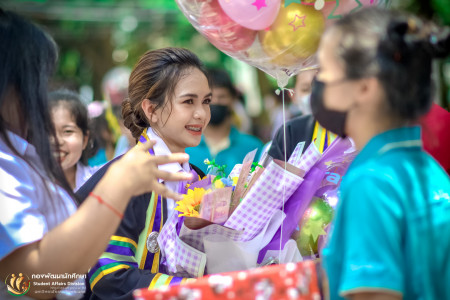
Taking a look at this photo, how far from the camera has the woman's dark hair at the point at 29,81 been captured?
1679 mm

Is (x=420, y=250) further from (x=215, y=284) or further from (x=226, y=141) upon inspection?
(x=226, y=141)

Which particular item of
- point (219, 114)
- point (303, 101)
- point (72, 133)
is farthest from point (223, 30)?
point (219, 114)

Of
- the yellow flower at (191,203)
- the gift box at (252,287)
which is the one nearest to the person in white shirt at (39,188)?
the gift box at (252,287)

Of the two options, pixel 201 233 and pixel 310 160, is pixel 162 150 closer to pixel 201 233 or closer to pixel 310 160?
pixel 201 233

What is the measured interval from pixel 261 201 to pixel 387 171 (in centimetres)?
82

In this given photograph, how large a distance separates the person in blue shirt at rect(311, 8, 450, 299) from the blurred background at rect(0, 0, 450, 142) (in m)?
6.57

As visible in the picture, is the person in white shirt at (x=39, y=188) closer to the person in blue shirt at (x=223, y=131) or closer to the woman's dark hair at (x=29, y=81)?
the woman's dark hair at (x=29, y=81)

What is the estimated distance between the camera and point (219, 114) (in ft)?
18.2

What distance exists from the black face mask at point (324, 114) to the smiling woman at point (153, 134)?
926 millimetres

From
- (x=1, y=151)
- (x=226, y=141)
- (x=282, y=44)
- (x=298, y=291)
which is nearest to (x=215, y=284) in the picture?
(x=298, y=291)

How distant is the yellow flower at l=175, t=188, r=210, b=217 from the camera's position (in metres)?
2.07

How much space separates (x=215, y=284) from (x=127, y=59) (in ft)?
46.1

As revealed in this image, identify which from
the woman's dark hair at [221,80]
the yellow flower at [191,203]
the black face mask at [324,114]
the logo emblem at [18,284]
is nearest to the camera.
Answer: the black face mask at [324,114]

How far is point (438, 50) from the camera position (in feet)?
4.68
